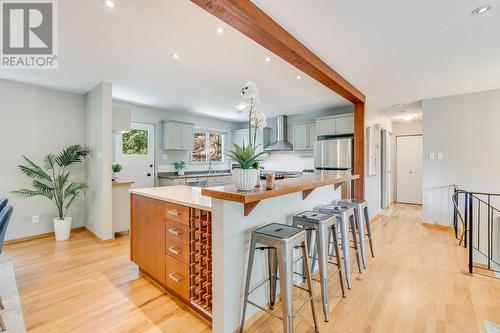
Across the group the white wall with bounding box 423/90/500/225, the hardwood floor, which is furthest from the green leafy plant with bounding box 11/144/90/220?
the white wall with bounding box 423/90/500/225

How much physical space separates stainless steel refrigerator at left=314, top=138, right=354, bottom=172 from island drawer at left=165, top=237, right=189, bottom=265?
141 inches

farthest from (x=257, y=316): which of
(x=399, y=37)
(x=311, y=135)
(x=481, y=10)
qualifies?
(x=311, y=135)

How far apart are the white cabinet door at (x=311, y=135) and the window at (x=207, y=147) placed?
2.68 m

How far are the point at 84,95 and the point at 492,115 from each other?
7.33m

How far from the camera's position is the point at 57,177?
4094mm

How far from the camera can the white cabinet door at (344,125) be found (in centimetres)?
475

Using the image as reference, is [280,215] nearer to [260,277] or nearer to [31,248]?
[260,277]

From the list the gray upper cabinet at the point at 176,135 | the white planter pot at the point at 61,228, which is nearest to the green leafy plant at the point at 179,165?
the gray upper cabinet at the point at 176,135

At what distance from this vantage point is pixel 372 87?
379 centimetres

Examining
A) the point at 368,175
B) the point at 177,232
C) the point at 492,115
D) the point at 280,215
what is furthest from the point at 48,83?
the point at 492,115

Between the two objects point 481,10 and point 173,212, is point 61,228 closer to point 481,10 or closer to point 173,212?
point 173,212

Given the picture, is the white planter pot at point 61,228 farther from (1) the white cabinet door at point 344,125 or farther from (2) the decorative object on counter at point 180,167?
(1) the white cabinet door at point 344,125

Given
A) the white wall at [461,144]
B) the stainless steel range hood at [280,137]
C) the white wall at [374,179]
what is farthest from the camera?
the stainless steel range hood at [280,137]

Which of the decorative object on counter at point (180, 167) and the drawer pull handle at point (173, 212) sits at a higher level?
the decorative object on counter at point (180, 167)
